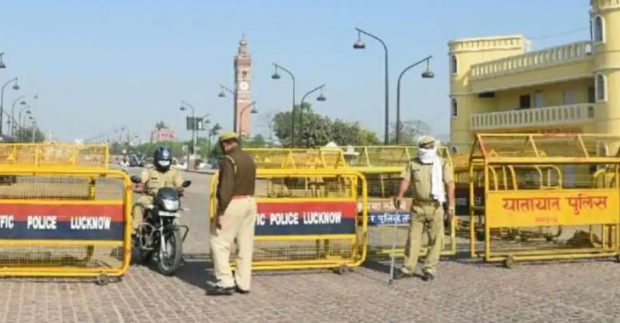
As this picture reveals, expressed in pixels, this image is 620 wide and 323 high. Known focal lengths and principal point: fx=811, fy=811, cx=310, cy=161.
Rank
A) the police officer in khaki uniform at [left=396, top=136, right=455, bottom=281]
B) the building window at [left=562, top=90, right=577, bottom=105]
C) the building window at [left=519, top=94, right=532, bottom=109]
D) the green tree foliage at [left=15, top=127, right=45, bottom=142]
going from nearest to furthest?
the police officer in khaki uniform at [left=396, top=136, right=455, bottom=281] < the building window at [left=562, top=90, right=577, bottom=105] < the building window at [left=519, top=94, right=532, bottom=109] < the green tree foliage at [left=15, top=127, right=45, bottom=142]

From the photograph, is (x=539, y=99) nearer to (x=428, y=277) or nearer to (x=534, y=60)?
(x=534, y=60)

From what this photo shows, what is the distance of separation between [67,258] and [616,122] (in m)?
37.8

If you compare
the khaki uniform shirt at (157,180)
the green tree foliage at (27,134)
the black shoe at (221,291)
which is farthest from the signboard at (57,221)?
the green tree foliage at (27,134)

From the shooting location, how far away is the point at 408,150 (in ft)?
48.0

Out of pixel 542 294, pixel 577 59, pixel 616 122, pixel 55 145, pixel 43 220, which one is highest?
pixel 577 59

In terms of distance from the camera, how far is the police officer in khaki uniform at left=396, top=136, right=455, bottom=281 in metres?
9.89

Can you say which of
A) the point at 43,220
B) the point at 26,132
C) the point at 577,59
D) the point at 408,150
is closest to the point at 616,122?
the point at 577,59

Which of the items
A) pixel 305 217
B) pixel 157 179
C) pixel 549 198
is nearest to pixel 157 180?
pixel 157 179

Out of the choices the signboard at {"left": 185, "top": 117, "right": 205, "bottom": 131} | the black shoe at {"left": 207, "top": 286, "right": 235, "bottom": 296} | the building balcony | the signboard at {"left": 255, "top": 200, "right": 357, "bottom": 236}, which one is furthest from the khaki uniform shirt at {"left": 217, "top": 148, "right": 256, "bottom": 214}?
the signboard at {"left": 185, "top": 117, "right": 205, "bottom": 131}

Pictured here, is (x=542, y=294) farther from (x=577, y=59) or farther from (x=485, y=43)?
(x=485, y=43)

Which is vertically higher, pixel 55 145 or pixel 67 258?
pixel 55 145

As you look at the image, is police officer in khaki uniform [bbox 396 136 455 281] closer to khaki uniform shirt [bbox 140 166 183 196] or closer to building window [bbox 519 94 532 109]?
khaki uniform shirt [bbox 140 166 183 196]

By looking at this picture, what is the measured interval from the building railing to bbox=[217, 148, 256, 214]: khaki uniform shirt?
1568 inches

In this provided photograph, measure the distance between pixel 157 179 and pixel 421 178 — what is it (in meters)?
3.61
